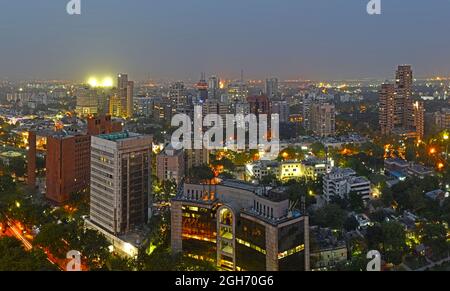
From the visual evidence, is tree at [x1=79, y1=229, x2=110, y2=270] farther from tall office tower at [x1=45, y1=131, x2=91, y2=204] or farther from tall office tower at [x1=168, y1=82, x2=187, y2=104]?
tall office tower at [x1=168, y1=82, x2=187, y2=104]

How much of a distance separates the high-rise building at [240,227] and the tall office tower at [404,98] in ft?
38.2

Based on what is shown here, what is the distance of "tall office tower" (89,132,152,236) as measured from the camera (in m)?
5.79

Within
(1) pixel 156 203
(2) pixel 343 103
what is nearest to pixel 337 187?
(1) pixel 156 203

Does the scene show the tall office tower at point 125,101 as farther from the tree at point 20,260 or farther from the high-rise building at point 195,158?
the tree at point 20,260

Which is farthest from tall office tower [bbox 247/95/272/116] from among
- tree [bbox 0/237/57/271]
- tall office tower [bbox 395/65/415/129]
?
tree [bbox 0/237/57/271]

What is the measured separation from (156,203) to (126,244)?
1.74 meters

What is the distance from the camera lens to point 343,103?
931 inches

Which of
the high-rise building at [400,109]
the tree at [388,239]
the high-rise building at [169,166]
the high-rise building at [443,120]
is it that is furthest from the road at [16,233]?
the high-rise building at [443,120]

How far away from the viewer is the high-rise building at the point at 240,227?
4.19 meters

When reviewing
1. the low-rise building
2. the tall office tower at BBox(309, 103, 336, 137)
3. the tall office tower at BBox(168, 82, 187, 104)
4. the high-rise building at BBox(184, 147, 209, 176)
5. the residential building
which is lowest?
the low-rise building

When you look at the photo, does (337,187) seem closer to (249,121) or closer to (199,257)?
(199,257)

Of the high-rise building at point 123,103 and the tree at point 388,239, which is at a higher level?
the high-rise building at point 123,103

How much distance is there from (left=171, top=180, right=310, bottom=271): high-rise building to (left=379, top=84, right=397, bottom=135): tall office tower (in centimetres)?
1137

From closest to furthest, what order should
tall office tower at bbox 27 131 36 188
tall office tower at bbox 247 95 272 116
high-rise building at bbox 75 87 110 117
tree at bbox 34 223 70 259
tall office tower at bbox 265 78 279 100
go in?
tree at bbox 34 223 70 259 < tall office tower at bbox 27 131 36 188 < tall office tower at bbox 247 95 272 116 < high-rise building at bbox 75 87 110 117 < tall office tower at bbox 265 78 279 100
